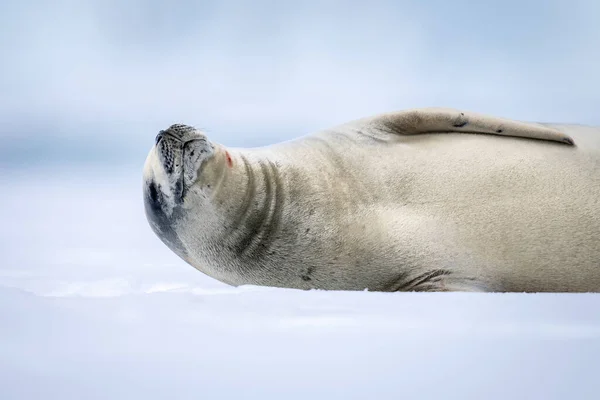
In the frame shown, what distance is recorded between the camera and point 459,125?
449 cm

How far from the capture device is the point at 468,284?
161 inches

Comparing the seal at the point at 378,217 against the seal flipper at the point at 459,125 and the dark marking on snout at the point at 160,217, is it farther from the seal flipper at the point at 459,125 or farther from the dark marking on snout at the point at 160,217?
the seal flipper at the point at 459,125

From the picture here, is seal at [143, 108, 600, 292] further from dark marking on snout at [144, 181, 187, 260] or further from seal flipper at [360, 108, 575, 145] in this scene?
seal flipper at [360, 108, 575, 145]

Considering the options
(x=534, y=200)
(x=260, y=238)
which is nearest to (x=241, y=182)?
(x=260, y=238)

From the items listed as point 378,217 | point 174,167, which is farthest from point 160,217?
point 378,217

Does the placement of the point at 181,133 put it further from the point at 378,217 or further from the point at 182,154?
the point at 378,217

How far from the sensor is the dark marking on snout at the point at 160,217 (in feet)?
13.4

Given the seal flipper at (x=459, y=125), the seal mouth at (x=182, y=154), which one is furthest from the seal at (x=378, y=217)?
the seal flipper at (x=459, y=125)

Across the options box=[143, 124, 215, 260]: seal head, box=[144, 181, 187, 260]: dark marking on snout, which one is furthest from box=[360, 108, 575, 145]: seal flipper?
box=[144, 181, 187, 260]: dark marking on snout

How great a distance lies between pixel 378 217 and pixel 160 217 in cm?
102

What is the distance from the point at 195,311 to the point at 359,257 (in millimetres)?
834

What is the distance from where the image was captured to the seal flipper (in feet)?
14.7

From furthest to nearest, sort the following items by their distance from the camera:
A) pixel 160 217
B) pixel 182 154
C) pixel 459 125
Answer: pixel 459 125, pixel 160 217, pixel 182 154

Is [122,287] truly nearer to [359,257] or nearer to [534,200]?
[359,257]
